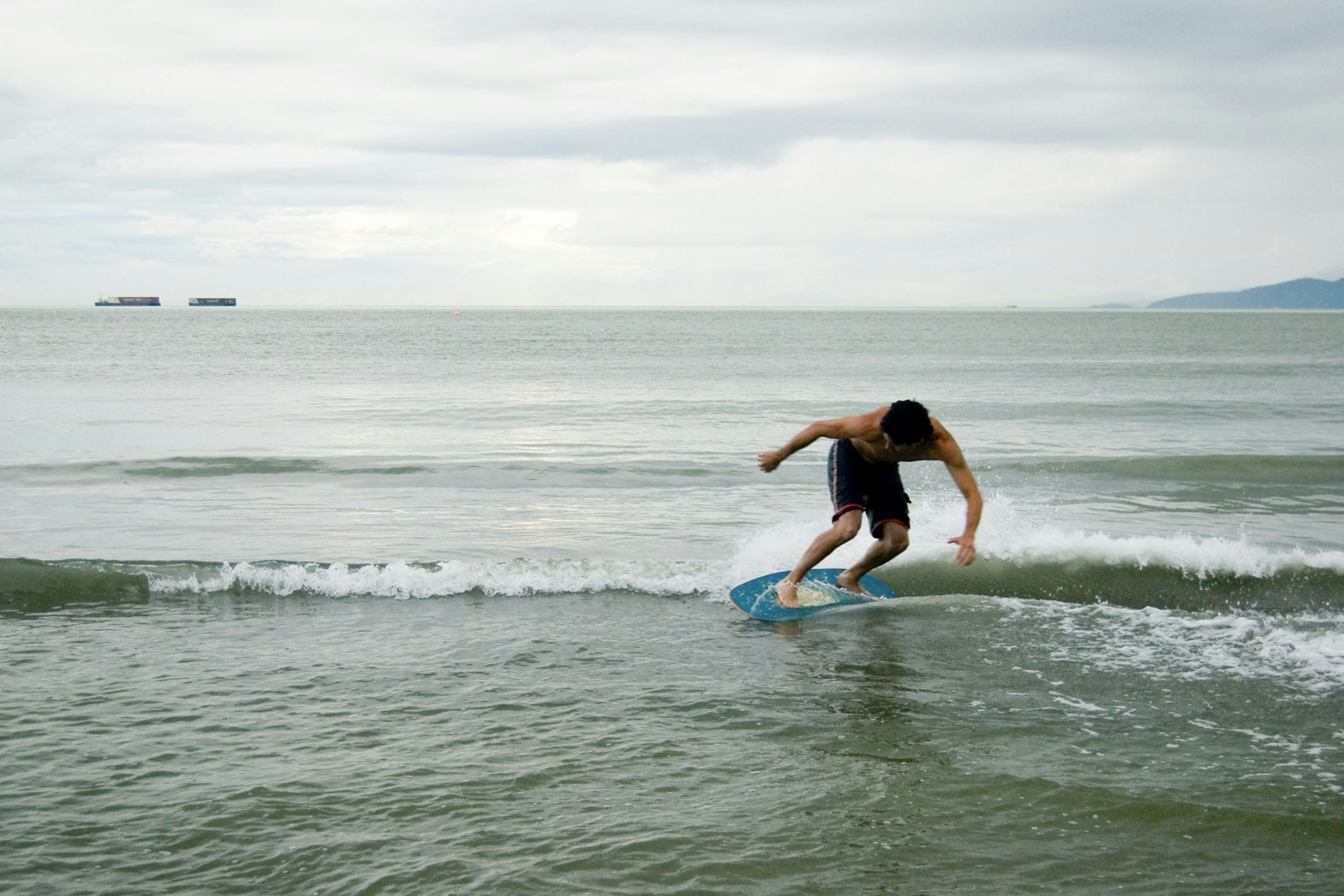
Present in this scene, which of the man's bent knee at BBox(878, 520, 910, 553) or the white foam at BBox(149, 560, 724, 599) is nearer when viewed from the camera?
the man's bent knee at BBox(878, 520, 910, 553)

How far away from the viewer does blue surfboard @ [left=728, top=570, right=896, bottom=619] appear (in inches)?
314

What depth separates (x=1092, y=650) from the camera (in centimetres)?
691

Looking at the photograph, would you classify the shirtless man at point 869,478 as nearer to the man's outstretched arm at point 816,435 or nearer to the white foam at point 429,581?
the man's outstretched arm at point 816,435

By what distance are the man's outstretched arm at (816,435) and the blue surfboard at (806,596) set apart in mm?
1160

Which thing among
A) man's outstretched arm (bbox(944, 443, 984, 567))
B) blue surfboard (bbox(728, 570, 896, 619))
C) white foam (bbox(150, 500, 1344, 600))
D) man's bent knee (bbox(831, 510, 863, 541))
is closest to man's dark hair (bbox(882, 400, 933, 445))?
man's outstretched arm (bbox(944, 443, 984, 567))

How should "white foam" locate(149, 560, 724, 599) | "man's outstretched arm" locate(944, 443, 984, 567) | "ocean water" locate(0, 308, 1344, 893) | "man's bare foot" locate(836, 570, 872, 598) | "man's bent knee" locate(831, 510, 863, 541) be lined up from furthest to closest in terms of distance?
"white foam" locate(149, 560, 724, 599)
"man's bare foot" locate(836, 570, 872, 598)
"man's bent knee" locate(831, 510, 863, 541)
"man's outstretched arm" locate(944, 443, 984, 567)
"ocean water" locate(0, 308, 1344, 893)

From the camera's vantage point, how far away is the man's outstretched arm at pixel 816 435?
7.40m

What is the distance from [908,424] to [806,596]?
1970mm

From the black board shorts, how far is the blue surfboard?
2.27ft

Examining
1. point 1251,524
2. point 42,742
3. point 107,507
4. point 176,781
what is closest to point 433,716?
point 176,781

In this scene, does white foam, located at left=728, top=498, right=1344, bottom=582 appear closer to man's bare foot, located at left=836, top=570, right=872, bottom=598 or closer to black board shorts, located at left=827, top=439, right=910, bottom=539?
man's bare foot, located at left=836, top=570, right=872, bottom=598

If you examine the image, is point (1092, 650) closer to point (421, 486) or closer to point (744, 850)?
point (744, 850)

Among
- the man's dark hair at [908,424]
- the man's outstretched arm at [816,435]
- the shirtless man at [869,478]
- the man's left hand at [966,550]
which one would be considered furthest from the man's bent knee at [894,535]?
the man's left hand at [966,550]

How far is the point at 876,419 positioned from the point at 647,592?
97.9 inches
